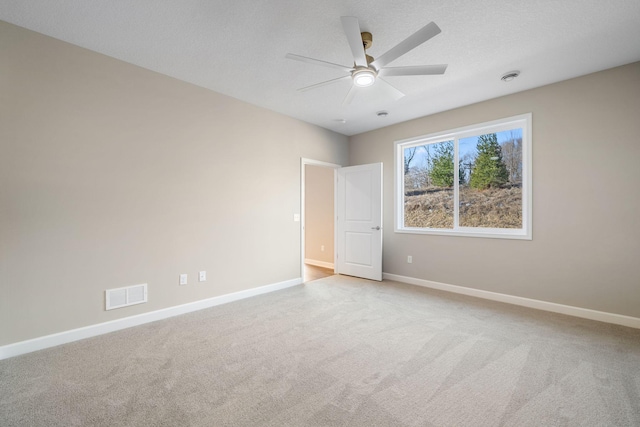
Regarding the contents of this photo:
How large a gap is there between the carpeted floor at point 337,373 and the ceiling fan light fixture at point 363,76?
7.87 ft

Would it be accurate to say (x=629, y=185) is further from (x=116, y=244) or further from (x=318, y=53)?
(x=116, y=244)

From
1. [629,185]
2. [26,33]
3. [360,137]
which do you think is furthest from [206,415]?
[360,137]

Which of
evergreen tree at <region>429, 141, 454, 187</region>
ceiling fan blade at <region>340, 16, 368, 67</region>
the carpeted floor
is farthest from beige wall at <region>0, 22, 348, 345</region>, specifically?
evergreen tree at <region>429, 141, 454, 187</region>

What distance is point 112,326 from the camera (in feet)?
8.88

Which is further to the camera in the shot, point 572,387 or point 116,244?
point 116,244

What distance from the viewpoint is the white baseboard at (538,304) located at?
287 cm

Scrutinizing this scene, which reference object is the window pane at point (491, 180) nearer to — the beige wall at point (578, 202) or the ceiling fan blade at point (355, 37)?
the beige wall at point (578, 202)

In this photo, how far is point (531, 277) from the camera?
135 inches

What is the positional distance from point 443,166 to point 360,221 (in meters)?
1.65

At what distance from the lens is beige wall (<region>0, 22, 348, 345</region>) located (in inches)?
89.8

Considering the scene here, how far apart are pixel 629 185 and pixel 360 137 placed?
371 cm

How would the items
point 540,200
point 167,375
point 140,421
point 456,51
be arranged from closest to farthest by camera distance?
point 140,421, point 167,375, point 456,51, point 540,200

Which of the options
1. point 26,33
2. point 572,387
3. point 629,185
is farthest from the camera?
point 629,185

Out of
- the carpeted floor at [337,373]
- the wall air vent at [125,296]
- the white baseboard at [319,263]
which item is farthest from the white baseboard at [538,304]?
the wall air vent at [125,296]
